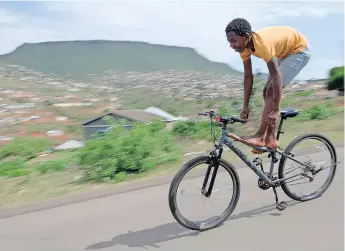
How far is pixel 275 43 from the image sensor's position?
4176 mm

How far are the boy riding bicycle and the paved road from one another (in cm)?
65

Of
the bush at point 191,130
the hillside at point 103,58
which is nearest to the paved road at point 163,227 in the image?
the bush at point 191,130

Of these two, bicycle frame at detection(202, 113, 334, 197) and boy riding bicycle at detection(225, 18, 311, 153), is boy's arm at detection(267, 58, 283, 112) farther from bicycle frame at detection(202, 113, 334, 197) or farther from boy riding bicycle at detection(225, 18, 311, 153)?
bicycle frame at detection(202, 113, 334, 197)

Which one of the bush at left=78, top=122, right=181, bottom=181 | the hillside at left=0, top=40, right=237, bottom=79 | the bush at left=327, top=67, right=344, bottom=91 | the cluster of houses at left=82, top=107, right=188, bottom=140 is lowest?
the bush at left=78, top=122, right=181, bottom=181

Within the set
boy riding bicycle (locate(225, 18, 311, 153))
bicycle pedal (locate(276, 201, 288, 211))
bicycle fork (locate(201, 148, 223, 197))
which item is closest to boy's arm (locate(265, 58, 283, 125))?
boy riding bicycle (locate(225, 18, 311, 153))

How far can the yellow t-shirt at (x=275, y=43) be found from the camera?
3976mm

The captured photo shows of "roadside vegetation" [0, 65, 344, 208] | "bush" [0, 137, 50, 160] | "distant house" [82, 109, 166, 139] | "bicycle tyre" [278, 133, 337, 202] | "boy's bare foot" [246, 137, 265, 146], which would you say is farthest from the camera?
"distant house" [82, 109, 166, 139]

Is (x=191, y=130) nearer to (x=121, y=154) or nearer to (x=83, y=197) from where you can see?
(x=121, y=154)

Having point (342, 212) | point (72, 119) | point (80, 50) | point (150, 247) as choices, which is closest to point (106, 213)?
point (150, 247)

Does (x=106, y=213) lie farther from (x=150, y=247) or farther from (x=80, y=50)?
(x=80, y=50)

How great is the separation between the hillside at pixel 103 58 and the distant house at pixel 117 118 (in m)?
1.46

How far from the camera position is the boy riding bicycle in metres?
3.98

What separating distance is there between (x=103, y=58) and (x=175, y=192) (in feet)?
20.3

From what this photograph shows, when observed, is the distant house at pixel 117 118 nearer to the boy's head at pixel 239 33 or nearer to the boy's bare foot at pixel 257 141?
the boy's bare foot at pixel 257 141
